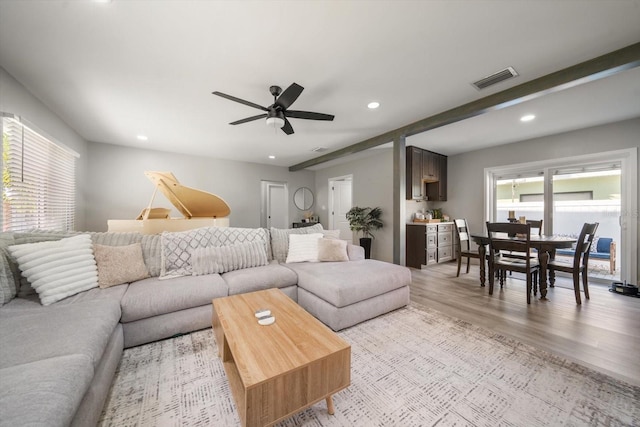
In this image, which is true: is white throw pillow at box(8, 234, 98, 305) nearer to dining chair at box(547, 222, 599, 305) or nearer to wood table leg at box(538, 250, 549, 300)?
wood table leg at box(538, 250, 549, 300)

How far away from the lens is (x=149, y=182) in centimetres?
481

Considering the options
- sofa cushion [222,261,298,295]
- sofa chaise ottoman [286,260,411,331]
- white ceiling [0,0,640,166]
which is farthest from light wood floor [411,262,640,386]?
white ceiling [0,0,640,166]

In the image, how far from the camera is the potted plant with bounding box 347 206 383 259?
5223mm

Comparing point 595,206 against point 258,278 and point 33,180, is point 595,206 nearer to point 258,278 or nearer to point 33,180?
point 258,278

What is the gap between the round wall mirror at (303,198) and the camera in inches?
270

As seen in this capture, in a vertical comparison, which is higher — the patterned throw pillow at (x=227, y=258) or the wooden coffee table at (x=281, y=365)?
the patterned throw pillow at (x=227, y=258)

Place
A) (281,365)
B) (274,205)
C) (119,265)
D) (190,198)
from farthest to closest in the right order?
1. (274,205)
2. (190,198)
3. (119,265)
4. (281,365)

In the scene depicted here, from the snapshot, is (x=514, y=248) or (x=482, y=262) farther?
(x=482, y=262)

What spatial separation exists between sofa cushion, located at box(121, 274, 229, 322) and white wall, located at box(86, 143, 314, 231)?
132 inches

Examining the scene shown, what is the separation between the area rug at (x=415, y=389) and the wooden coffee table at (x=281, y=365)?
0.21 m

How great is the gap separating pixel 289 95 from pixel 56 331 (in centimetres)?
228

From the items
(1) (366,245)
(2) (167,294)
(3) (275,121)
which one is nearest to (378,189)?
(1) (366,245)

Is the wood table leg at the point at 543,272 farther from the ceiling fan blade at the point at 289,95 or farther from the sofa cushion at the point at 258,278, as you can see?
the ceiling fan blade at the point at 289,95

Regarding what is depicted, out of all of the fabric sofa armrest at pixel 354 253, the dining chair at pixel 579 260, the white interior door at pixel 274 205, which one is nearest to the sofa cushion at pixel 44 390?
the fabric sofa armrest at pixel 354 253
